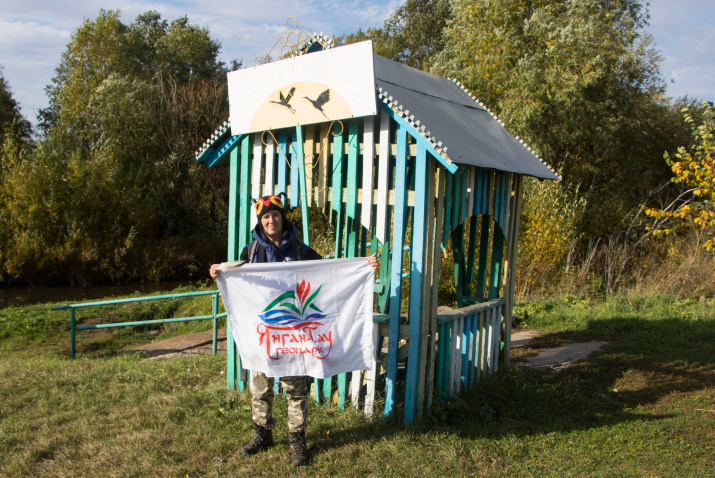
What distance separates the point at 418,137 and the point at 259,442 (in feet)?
9.13

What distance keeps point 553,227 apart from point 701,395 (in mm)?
7328

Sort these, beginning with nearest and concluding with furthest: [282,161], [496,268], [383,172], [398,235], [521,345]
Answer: [398,235] < [383,172] < [282,161] < [496,268] < [521,345]

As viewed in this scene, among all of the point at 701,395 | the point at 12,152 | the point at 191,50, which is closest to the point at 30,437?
the point at 701,395

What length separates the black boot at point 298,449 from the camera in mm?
4301

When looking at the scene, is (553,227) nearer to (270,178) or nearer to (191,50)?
(270,178)

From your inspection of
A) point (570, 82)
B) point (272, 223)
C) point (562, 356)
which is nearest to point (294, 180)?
point (272, 223)

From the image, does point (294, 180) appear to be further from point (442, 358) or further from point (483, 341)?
point (483, 341)

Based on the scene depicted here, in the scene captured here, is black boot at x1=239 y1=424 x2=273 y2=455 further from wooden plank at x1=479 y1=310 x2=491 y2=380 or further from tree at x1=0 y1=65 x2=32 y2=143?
tree at x1=0 y1=65 x2=32 y2=143

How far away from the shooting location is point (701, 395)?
636 centimetres

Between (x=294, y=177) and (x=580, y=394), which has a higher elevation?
(x=294, y=177)

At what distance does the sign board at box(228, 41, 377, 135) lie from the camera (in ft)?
16.0

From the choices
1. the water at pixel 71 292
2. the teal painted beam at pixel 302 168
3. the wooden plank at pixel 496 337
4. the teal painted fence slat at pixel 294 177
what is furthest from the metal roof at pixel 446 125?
the water at pixel 71 292

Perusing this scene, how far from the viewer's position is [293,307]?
455cm

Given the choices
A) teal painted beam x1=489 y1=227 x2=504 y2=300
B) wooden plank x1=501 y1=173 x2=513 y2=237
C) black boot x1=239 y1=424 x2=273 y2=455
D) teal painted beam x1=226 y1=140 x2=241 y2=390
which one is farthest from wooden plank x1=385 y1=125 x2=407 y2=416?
teal painted beam x1=489 y1=227 x2=504 y2=300
